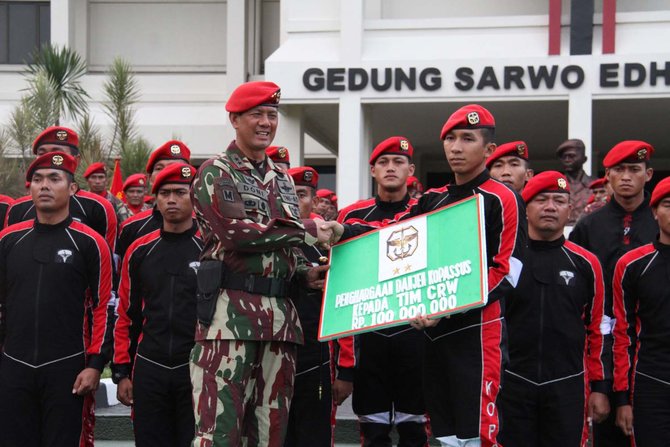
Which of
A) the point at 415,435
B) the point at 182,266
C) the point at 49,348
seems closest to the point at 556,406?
the point at 415,435

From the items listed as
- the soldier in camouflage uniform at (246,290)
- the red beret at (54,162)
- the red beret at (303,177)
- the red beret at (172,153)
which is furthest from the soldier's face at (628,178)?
the red beret at (54,162)

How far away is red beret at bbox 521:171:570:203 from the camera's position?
6129mm

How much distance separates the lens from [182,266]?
241 inches

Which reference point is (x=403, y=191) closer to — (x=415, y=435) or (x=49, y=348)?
(x=415, y=435)

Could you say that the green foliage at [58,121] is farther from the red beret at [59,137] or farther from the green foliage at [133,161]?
the red beret at [59,137]

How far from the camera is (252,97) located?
16.0 feet

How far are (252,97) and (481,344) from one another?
68.6 inches

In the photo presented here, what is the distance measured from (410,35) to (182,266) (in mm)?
12079

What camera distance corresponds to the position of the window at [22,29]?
24.1 m

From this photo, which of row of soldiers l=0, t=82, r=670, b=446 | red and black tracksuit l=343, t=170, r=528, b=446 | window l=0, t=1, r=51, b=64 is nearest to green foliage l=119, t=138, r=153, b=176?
window l=0, t=1, r=51, b=64

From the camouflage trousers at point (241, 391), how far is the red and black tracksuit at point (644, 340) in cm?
231

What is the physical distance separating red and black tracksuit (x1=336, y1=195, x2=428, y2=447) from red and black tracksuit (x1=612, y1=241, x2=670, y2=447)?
130 cm

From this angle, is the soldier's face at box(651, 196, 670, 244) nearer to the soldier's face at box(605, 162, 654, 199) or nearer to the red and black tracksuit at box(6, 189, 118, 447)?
the soldier's face at box(605, 162, 654, 199)

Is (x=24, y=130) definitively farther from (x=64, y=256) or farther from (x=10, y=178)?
(x=64, y=256)
